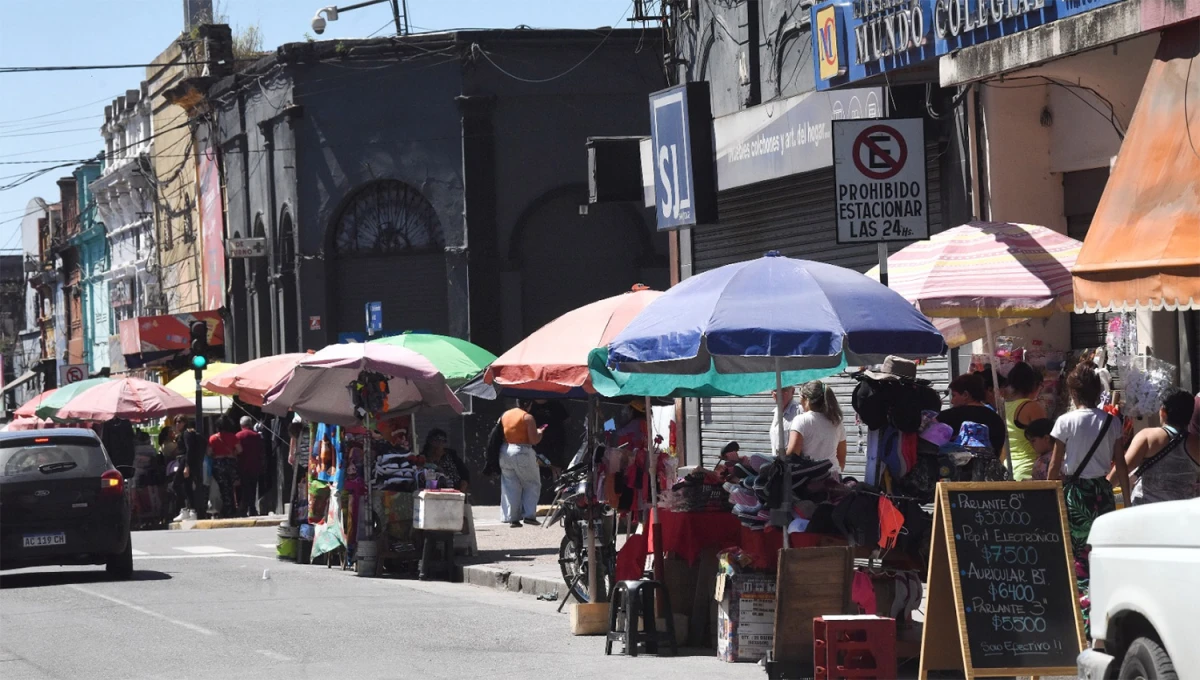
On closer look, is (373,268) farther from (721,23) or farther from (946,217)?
(946,217)

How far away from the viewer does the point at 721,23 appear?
72.9ft

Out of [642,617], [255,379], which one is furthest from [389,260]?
[642,617]

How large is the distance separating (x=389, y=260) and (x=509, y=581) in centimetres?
1571

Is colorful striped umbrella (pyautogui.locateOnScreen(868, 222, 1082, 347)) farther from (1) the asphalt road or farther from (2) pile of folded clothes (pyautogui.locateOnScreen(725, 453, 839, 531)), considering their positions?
(1) the asphalt road

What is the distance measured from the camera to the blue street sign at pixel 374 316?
3089 cm

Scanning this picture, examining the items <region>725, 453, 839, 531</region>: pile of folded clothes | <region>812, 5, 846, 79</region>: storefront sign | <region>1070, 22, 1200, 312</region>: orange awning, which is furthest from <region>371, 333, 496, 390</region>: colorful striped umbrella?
<region>1070, 22, 1200, 312</region>: orange awning

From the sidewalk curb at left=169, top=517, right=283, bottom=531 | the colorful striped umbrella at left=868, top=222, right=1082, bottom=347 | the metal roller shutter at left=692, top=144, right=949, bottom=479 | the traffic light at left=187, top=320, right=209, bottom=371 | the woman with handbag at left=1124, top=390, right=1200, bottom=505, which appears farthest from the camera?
the sidewalk curb at left=169, top=517, right=283, bottom=531

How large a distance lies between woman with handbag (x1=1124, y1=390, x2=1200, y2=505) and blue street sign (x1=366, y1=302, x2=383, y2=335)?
2185cm

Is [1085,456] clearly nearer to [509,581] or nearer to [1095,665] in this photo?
[1095,665]

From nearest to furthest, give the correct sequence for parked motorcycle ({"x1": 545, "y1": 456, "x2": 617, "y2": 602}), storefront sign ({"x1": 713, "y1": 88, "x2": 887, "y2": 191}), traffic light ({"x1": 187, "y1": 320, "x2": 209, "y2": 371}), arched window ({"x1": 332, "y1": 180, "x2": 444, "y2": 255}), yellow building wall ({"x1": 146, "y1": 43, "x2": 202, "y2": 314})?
parked motorcycle ({"x1": 545, "y1": 456, "x2": 617, "y2": 602}) < storefront sign ({"x1": 713, "y1": 88, "x2": 887, "y2": 191}) < traffic light ({"x1": 187, "y1": 320, "x2": 209, "y2": 371}) < arched window ({"x1": 332, "y1": 180, "x2": 444, "y2": 255}) < yellow building wall ({"x1": 146, "y1": 43, "x2": 202, "y2": 314})

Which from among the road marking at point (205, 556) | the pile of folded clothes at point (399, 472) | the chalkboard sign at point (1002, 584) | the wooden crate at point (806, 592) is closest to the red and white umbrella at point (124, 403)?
the road marking at point (205, 556)

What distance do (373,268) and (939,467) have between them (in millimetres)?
22536

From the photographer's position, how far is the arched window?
31.4m

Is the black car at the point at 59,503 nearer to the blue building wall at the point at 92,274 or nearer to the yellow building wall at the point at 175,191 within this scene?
the yellow building wall at the point at 175,191
